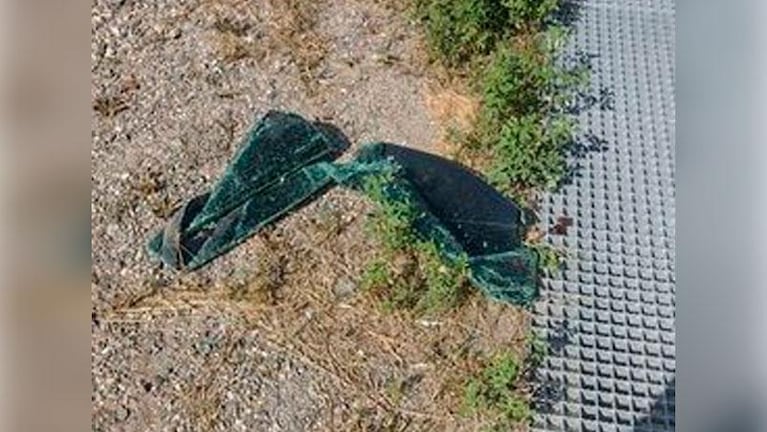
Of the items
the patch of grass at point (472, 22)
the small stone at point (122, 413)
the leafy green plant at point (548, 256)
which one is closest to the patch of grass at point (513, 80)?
the patch of grass at point (472, 22)

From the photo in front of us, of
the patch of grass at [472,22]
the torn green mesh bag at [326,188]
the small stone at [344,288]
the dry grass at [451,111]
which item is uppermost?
the patch of grass at [472,22]

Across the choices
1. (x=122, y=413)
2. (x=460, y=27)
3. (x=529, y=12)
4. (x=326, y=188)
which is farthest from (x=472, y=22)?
(x=122, y=413)

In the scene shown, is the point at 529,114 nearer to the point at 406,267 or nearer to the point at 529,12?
the point at 529,12

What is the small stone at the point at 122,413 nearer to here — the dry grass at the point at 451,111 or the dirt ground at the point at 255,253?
the dirt ground at the point at 255,253

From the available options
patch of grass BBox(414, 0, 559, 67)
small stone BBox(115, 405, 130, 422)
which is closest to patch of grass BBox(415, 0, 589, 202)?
patch of grass BBox(414, 0, 559, 67)
